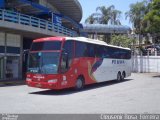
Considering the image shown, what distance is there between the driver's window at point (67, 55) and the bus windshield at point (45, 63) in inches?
14.5

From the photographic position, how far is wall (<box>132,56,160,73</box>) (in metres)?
40.7

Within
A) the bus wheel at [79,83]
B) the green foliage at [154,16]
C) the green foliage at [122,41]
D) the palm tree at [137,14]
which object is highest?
the palm tree at [137,14]

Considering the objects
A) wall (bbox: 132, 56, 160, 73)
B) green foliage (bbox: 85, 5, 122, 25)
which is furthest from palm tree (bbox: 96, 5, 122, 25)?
wall (bbox: 132, 56, 160, 73)

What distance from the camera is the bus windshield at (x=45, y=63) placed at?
16.2 m

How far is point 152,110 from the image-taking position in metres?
10.8

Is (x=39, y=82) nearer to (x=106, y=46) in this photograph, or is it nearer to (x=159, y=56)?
(x=106, y=46)

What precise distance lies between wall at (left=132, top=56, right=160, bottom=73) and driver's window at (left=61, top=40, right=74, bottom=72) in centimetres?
2554

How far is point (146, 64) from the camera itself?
138ft

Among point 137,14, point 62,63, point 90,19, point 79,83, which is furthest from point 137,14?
point 62,63

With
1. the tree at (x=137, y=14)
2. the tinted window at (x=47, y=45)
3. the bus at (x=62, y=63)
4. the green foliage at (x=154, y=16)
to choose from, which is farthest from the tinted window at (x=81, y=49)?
the tree at (x=137, y=14)

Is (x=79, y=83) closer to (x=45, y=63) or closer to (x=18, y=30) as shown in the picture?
(x=45, y=63)

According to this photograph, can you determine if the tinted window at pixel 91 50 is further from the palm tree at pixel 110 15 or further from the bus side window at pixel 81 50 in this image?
the palm tree at pixel 110 15

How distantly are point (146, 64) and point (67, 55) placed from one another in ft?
88.8

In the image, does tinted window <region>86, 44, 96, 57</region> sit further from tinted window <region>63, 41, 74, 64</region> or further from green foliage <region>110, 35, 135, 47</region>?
green foliage <region>110, 35, 135, 47</region>
